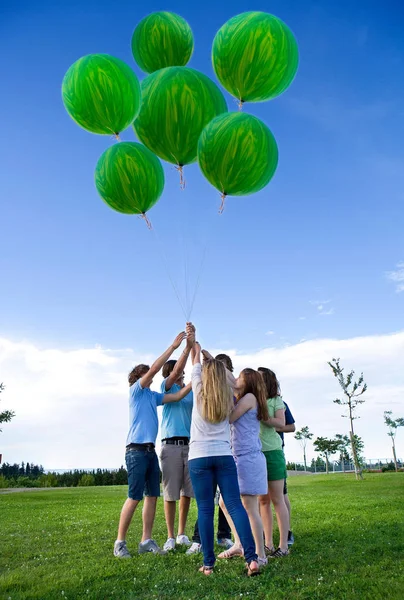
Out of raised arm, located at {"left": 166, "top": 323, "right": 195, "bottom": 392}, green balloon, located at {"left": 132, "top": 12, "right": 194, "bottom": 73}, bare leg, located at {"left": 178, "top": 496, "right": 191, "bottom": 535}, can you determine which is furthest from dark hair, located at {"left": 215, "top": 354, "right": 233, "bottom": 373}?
green balloon, located at {"left": 132, "top": 12, "right": 194, "bottom": 73}

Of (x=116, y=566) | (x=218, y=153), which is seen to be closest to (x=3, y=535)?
(x=116, y=566)

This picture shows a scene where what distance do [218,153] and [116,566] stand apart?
14.2 ft

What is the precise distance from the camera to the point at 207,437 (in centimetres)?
448

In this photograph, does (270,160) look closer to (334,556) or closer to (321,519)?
(334,556)

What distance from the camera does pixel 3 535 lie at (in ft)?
24.6

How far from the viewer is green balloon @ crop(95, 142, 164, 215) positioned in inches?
228

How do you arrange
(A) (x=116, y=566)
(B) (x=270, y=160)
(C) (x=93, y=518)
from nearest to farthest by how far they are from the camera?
(A) (x=116, y=566) → (B) (x=270, y=160) → (C) (x=93, y=518)

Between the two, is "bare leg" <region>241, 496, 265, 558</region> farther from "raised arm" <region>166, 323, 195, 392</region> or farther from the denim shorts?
"raised arm" <region>166, 323, 195, 392</region>

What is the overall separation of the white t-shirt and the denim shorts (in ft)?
3.46

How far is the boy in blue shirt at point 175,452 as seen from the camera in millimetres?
5648

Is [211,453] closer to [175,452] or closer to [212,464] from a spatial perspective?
[212,464]

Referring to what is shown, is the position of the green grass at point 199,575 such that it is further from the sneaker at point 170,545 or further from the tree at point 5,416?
the tree at point 5,416

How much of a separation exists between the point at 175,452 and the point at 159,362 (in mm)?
1130

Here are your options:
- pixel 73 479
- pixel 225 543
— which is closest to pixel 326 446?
pixel 73 479
